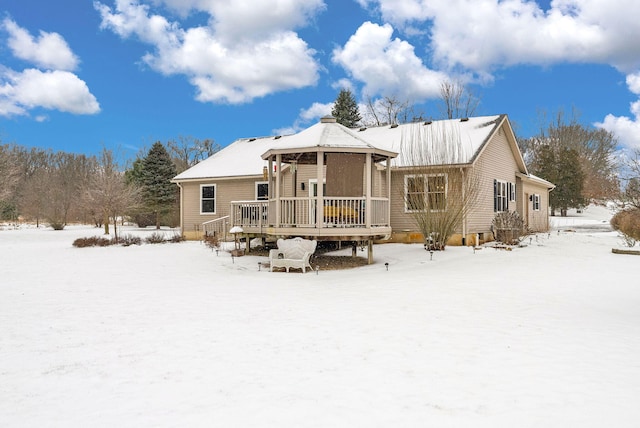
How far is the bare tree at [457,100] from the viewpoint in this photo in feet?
116

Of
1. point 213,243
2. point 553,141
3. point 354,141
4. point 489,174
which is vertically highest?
point 553,141

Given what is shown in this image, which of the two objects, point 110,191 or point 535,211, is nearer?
point 535,211

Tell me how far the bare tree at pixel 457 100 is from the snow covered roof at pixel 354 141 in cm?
1519

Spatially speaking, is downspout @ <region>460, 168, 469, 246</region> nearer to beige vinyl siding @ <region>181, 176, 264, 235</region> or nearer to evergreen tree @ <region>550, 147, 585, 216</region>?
beige vinyl siding @ <region>181, 176, 264, 235</region>

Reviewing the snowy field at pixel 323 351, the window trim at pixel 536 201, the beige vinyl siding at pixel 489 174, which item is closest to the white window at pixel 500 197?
the beige vinyl siding at pixel 489 174

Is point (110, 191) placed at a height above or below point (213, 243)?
above

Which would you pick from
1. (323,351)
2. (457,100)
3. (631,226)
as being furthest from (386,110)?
(323,351)

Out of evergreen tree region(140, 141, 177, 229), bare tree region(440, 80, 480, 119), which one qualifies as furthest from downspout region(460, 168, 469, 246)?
evergreen tree region(140, 141, 177, 229)

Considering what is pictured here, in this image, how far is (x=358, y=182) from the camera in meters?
14.9

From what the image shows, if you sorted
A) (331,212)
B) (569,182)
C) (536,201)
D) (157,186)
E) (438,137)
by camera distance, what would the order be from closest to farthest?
1. (331,212)
2. (438,137)
3. (536,201)
4. (157,186)
5. (569,182)

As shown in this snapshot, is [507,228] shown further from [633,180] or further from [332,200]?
[332,200]

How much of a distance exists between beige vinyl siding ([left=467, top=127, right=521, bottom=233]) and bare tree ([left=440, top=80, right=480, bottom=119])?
14559 millimetres

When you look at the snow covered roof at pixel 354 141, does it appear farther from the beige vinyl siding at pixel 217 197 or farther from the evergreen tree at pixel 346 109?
the evergreen tree at pixel 346 109

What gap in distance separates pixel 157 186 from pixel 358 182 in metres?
24.8
